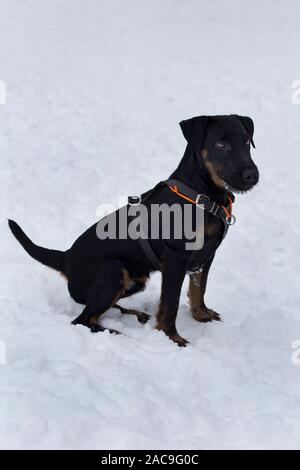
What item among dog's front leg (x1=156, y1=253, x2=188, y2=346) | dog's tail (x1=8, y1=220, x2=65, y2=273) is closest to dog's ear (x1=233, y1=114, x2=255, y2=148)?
dog's front leg (x1=156, y1=253, x2=188, y2=346)

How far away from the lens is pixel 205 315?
5.57 metres

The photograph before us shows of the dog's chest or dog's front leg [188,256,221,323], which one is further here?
dog's front leg [188,256,221,323]

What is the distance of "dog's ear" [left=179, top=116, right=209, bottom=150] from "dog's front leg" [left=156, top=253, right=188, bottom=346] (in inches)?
37.5

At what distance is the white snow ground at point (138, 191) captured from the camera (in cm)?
355

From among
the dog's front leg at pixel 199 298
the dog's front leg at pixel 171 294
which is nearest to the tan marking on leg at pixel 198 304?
the dog's front leg at pixel 199 298

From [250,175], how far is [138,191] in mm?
4278

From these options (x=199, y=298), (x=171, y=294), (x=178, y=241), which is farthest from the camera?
(x=199, y=298)

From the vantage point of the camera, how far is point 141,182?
8867 mm

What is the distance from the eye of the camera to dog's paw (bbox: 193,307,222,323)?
556 cm

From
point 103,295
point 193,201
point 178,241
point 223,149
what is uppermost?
point 223,149

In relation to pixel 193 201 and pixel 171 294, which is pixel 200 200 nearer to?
pixel 193 201

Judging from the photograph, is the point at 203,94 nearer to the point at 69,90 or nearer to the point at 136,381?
the point at 69,90

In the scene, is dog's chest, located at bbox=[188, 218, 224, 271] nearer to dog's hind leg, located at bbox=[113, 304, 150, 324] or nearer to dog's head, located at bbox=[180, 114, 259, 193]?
dog's head, located at bbox=[180, 114, 259, 193]
